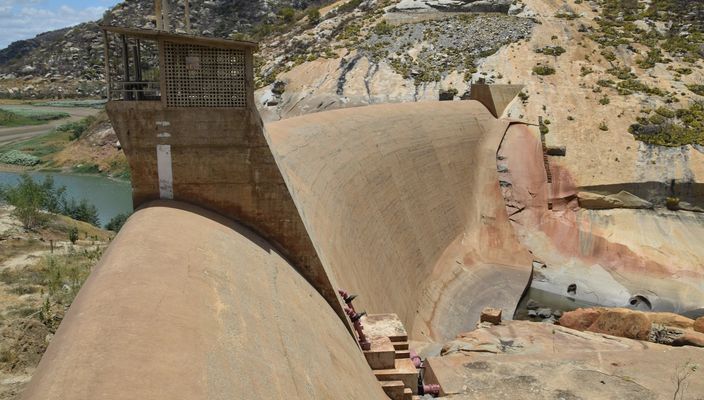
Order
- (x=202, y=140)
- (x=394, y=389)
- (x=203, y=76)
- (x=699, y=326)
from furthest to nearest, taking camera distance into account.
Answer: (x=699, y=326) < (x=394, y=389) < (x=202, y=140) < (x=203, y=76)

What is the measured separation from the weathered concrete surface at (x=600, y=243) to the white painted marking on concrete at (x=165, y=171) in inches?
723

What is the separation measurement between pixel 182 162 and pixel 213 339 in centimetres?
479

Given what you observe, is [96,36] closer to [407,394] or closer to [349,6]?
[349,6]

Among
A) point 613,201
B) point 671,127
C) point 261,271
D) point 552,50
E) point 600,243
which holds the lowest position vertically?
point 600,243

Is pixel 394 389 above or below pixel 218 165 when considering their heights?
below

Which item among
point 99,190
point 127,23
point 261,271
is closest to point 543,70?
point 261,271

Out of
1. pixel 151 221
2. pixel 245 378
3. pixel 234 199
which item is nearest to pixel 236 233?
pixel 234 199

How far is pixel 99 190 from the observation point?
4378 centimetres

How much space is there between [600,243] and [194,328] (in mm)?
23191

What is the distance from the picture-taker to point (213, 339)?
6.55 metres

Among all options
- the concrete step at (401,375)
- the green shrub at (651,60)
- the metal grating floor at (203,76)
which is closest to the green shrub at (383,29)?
the green shrub at (651,60)

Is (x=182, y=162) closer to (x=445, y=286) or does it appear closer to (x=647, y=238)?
(x=445, y=286)

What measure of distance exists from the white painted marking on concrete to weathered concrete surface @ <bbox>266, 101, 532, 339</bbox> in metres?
3.81

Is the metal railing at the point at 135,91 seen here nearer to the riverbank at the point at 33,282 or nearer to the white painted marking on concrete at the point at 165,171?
the white painted marking on concrete at the point at 165,171
